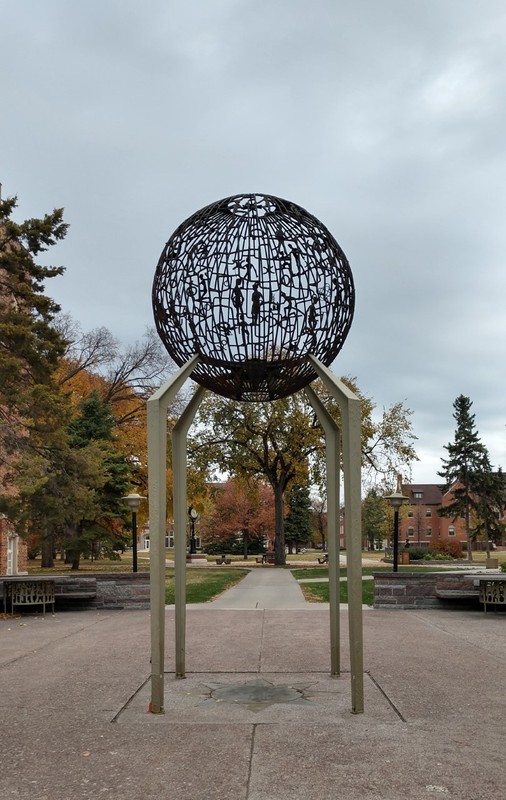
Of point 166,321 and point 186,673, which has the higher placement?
point 166,321

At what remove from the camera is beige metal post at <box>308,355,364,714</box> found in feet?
18.7

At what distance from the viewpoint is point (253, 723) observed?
544 centimetres

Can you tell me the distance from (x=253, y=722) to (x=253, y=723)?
0.10ft

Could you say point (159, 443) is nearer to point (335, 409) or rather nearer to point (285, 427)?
point (335, 409)

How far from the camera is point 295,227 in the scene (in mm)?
6445

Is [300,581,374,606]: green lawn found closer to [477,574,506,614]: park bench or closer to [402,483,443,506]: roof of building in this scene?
[477,574,506,614]: park bench

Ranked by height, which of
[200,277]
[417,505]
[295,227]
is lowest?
[417,505]

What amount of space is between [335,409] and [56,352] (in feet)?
43.1

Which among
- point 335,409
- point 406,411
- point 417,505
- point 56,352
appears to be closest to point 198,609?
point 56,352

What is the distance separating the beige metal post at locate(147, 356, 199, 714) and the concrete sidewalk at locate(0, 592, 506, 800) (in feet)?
1.07

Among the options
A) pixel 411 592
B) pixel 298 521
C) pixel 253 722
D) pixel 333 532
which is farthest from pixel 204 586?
pixel 298 521

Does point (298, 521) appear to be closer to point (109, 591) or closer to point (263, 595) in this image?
point (263, 595)

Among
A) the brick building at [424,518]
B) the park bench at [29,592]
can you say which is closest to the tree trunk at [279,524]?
the park bench at [29,592]

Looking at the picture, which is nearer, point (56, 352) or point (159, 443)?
point (159, 443)
